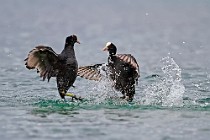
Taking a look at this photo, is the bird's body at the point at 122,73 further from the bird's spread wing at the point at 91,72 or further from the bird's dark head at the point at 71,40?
the bird's spread wing at the point at 91,72

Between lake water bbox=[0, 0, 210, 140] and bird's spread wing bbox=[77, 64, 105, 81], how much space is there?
27cm

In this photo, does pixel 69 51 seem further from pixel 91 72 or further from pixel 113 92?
pixel 91 72

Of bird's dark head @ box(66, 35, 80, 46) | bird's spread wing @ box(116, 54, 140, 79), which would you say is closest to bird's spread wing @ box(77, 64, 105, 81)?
bird's dark head @ box(66, 35, 80, 46)

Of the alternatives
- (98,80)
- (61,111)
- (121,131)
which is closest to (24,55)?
(98,80)

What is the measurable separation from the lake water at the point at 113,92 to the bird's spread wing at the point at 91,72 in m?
0.27

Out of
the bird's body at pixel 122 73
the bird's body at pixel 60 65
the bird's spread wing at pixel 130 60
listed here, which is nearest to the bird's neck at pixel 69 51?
the bird's body at pixel 60 65

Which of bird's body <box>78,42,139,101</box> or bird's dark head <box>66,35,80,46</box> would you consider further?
bird's dark head <box>66,35,80,46</box>

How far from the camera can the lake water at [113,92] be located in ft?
46.2

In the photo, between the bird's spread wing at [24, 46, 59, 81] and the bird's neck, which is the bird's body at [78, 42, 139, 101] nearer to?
the bird's neck

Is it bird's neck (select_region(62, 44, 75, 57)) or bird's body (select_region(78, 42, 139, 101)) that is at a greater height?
Result: bird's neck (select_region(62, 44, 75, 57))

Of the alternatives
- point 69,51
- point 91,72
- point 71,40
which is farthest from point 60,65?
point 91,72

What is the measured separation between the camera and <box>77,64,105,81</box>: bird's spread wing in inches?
717

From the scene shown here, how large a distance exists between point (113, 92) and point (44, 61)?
1488 mm

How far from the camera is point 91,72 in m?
18.3
